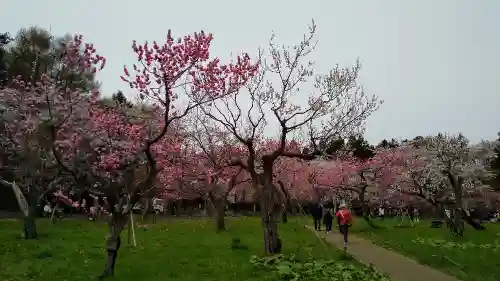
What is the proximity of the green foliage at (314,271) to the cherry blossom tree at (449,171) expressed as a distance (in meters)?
13.6

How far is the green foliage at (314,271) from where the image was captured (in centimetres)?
966

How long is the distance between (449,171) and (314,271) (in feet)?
57.6

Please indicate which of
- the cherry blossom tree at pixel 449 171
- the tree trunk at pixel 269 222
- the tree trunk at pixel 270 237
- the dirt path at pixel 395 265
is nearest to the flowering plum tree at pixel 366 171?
the cherry blossom tree at pixel 449 171

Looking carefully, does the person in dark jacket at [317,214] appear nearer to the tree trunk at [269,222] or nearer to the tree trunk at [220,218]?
the tree trunk at [220,218]

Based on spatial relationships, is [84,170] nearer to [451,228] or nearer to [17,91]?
[17,91]

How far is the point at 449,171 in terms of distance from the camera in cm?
2503

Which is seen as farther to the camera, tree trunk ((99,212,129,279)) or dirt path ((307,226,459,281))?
dirt path ((307,226,459,281))

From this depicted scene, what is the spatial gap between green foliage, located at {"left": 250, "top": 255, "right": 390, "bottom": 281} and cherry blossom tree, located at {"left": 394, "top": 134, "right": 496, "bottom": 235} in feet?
44.7

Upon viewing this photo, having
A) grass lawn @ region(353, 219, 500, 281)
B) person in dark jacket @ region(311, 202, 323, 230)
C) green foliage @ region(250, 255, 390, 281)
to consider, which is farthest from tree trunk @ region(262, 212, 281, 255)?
person in dark jacket @ region(311, 202, 323, 230)

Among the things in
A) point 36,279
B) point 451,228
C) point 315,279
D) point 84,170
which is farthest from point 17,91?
point 451,228

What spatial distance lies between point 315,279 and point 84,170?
5.81 metres

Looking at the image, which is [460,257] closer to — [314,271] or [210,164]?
[314,271]

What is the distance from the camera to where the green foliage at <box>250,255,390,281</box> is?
9.66m

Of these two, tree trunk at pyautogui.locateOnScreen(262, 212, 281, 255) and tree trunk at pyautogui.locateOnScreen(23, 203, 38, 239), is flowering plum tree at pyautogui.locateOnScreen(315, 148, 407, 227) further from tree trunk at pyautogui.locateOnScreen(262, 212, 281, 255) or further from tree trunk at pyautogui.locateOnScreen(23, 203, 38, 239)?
tree trunk at pyautogui.locateOnScreen(262, 212, 281, 255)
